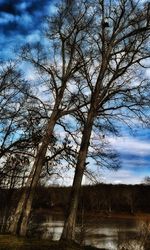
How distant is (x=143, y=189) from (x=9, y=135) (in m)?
83.2

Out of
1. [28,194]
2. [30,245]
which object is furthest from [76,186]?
[30,245]

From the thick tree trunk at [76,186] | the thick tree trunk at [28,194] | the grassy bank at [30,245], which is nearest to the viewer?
the grassy bank at [30,245]

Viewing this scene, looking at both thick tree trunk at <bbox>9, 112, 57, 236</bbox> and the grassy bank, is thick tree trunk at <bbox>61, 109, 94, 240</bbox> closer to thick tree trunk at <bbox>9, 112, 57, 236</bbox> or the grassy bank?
the grassy bank

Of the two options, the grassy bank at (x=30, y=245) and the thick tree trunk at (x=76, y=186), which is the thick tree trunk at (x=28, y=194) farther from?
the grassy bank at (x=30, y=245)

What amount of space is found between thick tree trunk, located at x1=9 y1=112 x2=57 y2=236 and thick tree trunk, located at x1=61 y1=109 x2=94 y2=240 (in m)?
2.25

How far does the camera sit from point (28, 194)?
19.0 meters

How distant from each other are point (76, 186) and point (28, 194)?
288 cm

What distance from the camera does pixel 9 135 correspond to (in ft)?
75.2

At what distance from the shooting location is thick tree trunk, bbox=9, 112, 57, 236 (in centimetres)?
1812

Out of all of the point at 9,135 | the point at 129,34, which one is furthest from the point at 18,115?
the point at 129,34

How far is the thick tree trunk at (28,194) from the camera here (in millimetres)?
18125

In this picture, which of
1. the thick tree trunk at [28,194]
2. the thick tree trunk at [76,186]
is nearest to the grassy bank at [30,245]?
the thick tree trunk at [76,186]

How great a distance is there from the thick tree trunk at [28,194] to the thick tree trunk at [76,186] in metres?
2.25

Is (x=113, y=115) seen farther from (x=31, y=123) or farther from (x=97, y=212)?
(x=97, y=212)
